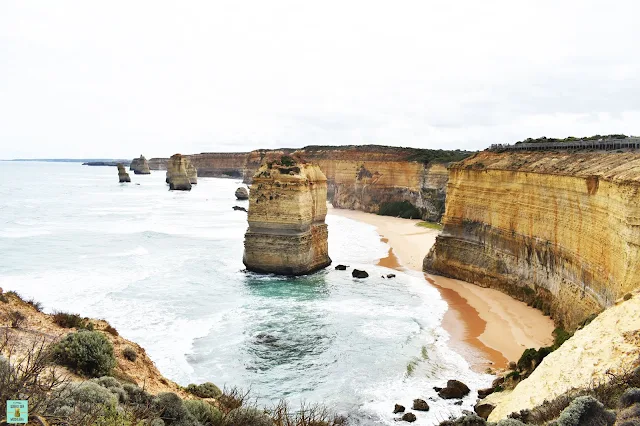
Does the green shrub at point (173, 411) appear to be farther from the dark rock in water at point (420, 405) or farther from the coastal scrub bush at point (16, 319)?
the dark rock in water at point (420, 405)

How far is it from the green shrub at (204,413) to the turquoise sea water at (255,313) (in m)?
5.91

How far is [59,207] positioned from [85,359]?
2532 inches

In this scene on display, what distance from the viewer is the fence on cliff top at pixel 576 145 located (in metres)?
22.6

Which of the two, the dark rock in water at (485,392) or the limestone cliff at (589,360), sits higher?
the limestone cliff at (589,360)

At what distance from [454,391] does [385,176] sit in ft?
177

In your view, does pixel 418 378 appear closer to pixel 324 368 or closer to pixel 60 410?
pixel 324 368

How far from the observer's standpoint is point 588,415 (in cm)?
730

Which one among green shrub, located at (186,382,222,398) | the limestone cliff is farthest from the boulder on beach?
green shrub, located at (186,382,222,398)

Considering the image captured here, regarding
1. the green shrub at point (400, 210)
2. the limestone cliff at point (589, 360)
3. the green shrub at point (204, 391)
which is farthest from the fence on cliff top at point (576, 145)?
the green shrub at point (400, 210)

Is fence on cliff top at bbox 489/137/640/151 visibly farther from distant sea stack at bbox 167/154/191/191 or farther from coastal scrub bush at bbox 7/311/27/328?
distant sea stack at bbox 167/154/191/191

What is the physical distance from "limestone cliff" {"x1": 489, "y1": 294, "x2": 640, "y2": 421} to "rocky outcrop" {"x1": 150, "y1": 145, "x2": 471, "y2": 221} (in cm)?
4569

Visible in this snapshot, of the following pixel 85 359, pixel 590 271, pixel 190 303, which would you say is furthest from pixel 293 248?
pixel 85 359

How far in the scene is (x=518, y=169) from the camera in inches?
1013

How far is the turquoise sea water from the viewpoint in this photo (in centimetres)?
1578
